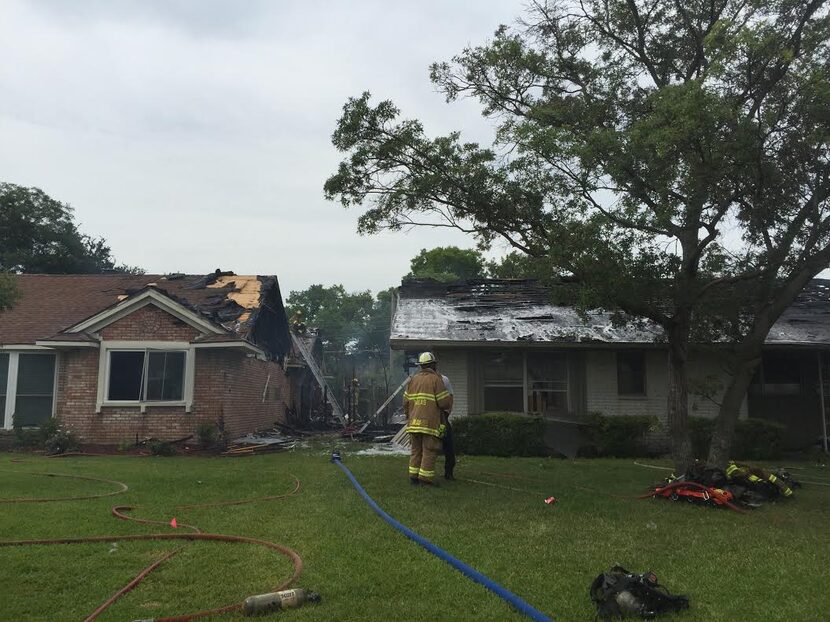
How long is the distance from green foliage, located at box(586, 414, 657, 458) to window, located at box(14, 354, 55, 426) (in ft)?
42.2

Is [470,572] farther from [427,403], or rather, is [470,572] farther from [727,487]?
[727,487]

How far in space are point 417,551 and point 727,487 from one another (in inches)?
179

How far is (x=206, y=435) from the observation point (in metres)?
14.0

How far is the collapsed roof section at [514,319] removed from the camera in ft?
44.3

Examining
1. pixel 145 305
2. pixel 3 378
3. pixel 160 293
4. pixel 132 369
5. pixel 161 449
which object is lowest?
pixel 161 449

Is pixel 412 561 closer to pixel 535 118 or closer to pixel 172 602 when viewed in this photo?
pixel 172 602

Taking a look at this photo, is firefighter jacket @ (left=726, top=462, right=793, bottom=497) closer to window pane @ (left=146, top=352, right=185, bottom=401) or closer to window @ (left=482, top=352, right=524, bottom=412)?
window @ (left=482, top=352, right=524, bottom=412)

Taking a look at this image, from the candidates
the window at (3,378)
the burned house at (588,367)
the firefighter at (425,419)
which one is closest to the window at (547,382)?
the burned house at (588,367)

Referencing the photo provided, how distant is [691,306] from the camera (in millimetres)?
9148

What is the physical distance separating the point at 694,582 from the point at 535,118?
779 cm

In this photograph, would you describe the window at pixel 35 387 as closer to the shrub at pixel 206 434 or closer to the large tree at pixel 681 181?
the shrub at pixel 206 434

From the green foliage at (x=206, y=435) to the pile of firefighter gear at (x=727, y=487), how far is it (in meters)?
9.87

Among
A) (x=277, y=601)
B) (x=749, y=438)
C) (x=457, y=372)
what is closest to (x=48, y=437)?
(x=457, y=372)

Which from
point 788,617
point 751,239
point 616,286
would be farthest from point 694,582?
point 751,239
